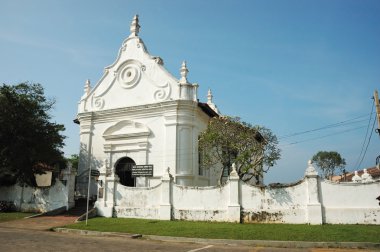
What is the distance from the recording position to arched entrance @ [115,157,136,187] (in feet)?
79.3

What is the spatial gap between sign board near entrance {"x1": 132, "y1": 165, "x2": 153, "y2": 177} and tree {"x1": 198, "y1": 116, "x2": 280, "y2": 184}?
3552 millimetres

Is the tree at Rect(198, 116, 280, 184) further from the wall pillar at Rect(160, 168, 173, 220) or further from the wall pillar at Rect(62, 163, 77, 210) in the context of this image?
the wall pillar at Rect(62, 163, 77, 210)

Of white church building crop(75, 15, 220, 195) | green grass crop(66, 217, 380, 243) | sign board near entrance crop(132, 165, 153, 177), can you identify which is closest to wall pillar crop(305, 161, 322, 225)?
green grass crop(66, 217, 380, 243)

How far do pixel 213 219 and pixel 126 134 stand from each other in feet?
32.1

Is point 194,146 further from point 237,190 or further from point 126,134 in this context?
point 237,190

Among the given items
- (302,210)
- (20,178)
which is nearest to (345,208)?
(302,210)

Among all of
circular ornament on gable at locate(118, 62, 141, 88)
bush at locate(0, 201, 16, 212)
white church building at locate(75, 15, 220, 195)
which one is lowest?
bush at locate(0, 201, 16, 212)

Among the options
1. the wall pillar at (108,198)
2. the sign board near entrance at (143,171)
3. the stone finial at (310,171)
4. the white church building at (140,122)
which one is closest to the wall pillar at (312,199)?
the stone finial at (310,171)

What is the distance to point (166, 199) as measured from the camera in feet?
59.4

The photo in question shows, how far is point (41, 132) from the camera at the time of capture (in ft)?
74.5

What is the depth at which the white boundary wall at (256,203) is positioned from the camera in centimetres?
1523

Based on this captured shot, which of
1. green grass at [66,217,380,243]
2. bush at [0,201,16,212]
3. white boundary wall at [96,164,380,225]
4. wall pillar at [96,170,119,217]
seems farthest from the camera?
bush at [0,201,16,212]

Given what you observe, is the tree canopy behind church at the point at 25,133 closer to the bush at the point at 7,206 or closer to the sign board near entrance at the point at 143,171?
the bush at the point at 7,206

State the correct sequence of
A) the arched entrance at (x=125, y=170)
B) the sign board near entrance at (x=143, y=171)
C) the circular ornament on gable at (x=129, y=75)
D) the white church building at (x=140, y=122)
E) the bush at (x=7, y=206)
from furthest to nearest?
the circular ornament on gable at (x=129, y=75) → the arched entrance at (x=125, y=170) → the bush at (x=7, y=206) → the white church building at (x=140, y=122) → the sign board near entrance at (x=143, y=171)
